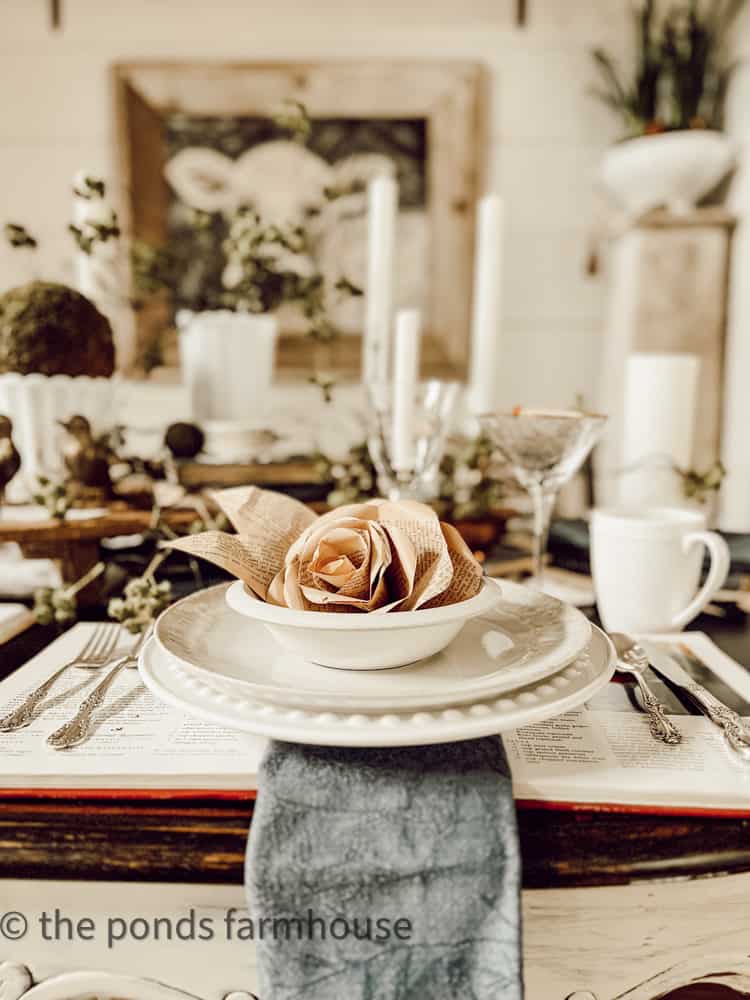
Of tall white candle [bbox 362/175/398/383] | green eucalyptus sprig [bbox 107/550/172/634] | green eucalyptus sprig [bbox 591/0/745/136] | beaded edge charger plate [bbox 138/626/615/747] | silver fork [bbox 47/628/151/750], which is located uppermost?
green eucalyptus sprig [bbox 591/0/745/136]

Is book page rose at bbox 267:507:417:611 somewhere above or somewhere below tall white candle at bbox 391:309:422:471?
below

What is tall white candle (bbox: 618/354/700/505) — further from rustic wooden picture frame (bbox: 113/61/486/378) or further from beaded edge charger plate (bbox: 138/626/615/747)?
rustic wooden picture frame (bbox: 113/61/486/378)

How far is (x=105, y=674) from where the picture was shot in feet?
1.46

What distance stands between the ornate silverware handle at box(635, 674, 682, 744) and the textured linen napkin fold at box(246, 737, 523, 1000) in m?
0.11

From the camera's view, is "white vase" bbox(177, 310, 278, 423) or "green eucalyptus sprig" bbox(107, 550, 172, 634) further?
"white vase" bbox(177, 310, 278, 423)

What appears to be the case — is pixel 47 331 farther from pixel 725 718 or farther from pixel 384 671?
pixel 725 718

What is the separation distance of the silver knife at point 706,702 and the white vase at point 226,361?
614mm

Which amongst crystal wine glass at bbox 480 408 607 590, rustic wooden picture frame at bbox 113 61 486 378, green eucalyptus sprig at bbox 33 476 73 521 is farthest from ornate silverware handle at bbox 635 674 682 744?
rustic wooden picture frame at bbox 113 61 486 378

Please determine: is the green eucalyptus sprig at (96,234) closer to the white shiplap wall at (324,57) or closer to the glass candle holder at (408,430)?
the glass candle holder at (408,430)

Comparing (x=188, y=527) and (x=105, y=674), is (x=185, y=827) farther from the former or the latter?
(x=188, y=527)

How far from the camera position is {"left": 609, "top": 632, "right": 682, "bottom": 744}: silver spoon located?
368 millimetres

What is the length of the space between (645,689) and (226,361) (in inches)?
26.8

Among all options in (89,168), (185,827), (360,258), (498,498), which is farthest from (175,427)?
(89,168)

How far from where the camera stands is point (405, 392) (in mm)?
677
